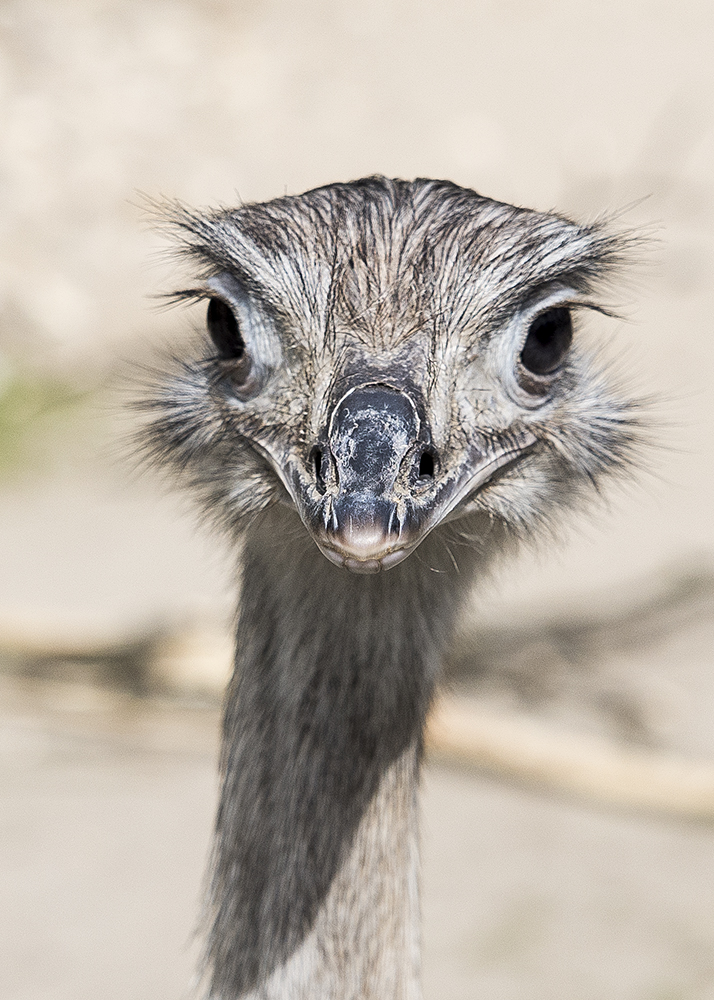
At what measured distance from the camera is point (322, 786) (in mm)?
1990

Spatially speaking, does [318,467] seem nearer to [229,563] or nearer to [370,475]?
[370,475]

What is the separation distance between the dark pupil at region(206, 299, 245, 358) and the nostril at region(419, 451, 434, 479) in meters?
0.38

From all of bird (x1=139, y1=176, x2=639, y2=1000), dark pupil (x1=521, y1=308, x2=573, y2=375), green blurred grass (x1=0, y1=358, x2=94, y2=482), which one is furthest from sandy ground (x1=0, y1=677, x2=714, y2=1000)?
dark pupil (x1=521, y1=308, x2=573, y2=375)

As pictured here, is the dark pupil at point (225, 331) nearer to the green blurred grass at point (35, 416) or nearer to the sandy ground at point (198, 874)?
the sandy ground at point (198, 874)

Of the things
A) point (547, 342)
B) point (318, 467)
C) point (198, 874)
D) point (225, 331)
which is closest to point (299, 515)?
point (318, 467)

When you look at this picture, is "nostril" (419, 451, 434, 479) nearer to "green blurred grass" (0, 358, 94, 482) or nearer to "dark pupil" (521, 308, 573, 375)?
"dark pupil" (521, 308, 573, 375)

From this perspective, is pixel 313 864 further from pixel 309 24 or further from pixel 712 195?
pixel 309 24

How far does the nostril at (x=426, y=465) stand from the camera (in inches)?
67.1

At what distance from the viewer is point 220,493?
81.2 inches

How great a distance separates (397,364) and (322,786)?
0.61 m

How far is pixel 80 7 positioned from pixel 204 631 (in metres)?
5.43

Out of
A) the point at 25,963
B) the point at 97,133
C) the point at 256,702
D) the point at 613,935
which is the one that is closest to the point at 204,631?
the point at 25,963

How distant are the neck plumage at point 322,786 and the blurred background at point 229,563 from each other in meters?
0.41

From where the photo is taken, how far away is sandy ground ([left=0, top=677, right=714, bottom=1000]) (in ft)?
13.0
